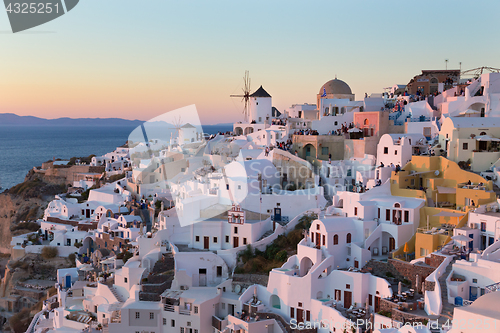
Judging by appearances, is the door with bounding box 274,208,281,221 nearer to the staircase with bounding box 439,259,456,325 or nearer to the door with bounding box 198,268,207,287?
the door with bounding box 198,268,207,287

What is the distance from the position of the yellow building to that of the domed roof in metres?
14.3

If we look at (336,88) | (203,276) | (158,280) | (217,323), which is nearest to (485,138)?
(203,276)

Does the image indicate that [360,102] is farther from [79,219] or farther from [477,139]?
[79,219]

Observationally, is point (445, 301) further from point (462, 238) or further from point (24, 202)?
point (24, 202)

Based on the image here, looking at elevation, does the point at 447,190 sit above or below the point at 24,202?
above

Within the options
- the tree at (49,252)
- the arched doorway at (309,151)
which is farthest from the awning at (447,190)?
the tree at (49,252)

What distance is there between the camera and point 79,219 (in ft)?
121

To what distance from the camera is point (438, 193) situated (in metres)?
23.0

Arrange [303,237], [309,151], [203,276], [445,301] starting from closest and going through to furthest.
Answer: [445,301]
[203,276]
[303,237]
[309,151]

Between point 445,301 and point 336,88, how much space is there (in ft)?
76.8

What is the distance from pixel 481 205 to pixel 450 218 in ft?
4.13

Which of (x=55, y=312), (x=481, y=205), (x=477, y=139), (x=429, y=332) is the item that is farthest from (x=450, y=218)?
(x=55, y=312)

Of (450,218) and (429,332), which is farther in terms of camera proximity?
(450,218)

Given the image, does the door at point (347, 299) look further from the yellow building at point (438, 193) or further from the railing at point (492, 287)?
the railing at point (492, 287)
